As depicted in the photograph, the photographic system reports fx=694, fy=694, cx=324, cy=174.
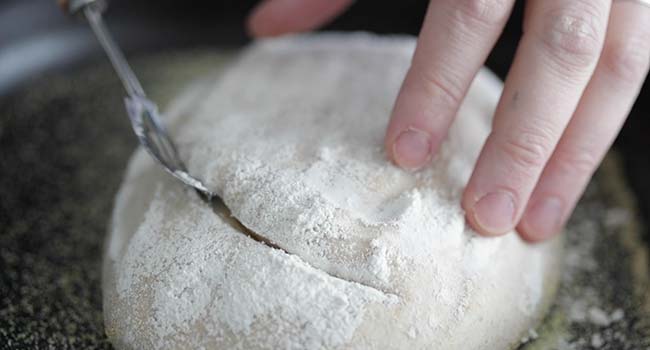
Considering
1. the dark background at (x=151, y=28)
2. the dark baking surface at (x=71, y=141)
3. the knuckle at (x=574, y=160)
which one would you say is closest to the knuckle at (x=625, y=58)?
the knuckle at (x=574, y=160)

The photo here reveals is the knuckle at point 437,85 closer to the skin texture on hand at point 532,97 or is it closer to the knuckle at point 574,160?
the skin texture on hand at point 532,97

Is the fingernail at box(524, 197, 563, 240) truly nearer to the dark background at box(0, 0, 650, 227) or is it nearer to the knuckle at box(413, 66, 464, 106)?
the knuckle at box(413, 66, 464, 106)

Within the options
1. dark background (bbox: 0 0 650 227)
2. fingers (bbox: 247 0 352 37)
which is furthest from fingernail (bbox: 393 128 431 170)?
dark background (bbox: 0 0 650 227)

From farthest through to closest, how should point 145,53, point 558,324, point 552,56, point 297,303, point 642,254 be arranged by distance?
point 145,53 < point 642,254 < point 558,324 < point 552,56 < point 297,303

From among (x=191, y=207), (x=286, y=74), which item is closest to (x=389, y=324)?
(x=191, y=207)

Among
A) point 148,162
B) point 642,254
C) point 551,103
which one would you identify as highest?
point 551,103

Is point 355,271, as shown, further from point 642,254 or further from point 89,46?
point 89,46

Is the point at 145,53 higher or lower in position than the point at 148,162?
lower
